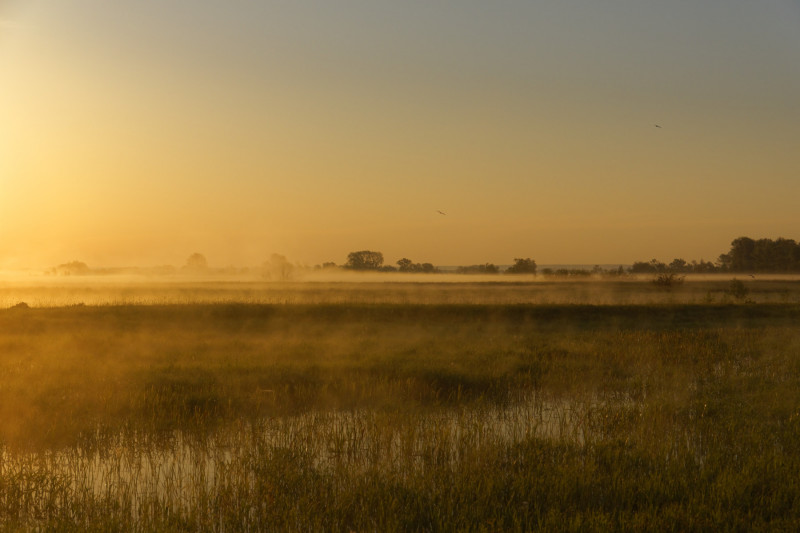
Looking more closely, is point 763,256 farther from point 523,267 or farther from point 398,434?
point 398,434

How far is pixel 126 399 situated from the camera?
46.5 ft

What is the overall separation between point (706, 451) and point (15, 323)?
2816 cm

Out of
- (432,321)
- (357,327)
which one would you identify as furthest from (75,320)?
(432,321)

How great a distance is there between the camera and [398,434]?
11.9 meters

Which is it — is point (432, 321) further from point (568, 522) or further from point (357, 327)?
point (568, 522)

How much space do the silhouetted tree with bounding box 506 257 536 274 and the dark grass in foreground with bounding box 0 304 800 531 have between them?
10842 centimetres

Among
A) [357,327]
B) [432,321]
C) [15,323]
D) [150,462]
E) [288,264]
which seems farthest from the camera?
[288,264]

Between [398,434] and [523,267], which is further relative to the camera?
[523,267]

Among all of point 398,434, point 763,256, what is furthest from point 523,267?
point 398,434

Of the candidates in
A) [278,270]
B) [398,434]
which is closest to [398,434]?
[398,434]

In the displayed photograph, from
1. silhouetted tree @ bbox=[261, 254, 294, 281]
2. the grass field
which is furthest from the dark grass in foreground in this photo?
silhouetted tree @ bbox=[261, 254, 294, 281]

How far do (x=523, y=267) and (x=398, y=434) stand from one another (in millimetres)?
125528

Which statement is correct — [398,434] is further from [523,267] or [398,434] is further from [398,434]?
[523,267]

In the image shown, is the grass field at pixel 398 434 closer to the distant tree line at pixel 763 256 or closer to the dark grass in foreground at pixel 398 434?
the dark grass in foreground at pixel 398 434
